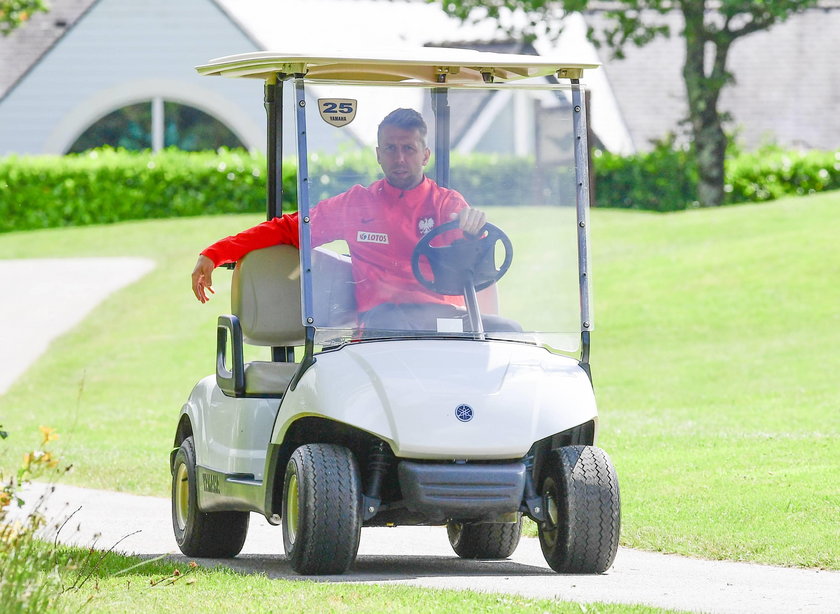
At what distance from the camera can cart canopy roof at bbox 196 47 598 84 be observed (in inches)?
250

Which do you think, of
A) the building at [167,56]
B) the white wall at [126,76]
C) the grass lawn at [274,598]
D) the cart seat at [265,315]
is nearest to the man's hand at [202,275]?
the cart seat at [265,315]

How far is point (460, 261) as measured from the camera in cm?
646

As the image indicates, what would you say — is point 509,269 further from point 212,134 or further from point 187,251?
point 212,134

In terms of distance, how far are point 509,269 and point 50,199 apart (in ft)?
64.0

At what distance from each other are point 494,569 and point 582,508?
855 mm

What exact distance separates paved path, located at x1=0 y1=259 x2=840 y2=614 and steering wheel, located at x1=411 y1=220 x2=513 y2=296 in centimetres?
112

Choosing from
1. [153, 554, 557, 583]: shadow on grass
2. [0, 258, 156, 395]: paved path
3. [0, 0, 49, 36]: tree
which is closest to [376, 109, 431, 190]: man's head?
[153, 554, 557, 583]: shadow on grass

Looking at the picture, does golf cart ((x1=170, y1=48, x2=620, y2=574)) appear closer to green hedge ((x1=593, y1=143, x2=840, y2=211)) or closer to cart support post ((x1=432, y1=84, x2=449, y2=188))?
cart support post ((x1=432, y1=84, x2=449, y2=188))

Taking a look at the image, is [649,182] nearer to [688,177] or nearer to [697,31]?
[688,177]

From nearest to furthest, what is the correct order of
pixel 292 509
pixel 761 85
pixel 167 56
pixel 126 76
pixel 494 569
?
pixel 292 509, pixel 494 569, pixel 126 76, pixel 167 56, pixel 761 85

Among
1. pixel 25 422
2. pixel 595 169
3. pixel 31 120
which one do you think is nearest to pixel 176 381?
pixel 25 422

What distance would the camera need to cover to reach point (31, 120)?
2905 centimetres

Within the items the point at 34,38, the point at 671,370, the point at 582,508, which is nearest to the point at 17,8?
the point at 34,38

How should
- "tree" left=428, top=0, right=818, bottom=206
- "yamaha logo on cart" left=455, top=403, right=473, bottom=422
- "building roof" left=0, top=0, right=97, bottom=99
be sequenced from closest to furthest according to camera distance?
"yamaha logo on cart" left=455, top=403, right=473, bottom=422 < "tree" left=428, top=0, right=818, bottom=206 < "building roof" left=0, top=0, right=97, bottom=99
